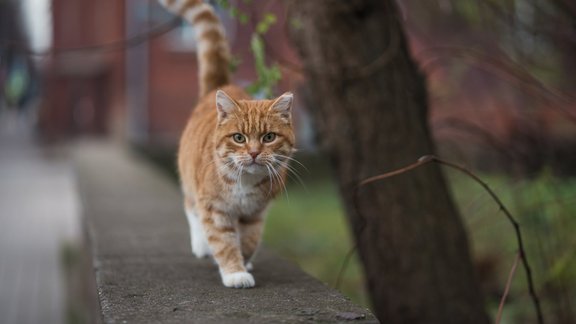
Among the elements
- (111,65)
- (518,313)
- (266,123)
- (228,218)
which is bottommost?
(518,313)

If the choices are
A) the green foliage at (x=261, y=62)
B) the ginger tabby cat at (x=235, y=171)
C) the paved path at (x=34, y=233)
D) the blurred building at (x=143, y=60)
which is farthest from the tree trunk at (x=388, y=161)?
the blurred building at (x=143, y=60)

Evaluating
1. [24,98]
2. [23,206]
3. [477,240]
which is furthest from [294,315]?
[24,98]

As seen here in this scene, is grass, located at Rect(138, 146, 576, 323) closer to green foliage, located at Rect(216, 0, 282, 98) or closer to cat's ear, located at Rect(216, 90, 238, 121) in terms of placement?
cat's ear, located at Rect(216, 90, 238, 121)

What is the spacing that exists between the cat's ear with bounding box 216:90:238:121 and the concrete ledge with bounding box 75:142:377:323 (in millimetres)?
722

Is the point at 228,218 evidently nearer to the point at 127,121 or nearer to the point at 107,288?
the point at 107,288

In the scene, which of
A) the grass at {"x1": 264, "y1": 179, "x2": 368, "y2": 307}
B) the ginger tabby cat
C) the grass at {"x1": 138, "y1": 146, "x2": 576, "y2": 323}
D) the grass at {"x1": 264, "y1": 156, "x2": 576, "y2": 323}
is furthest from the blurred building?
the ginger tabby cat

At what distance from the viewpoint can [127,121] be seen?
20.8 metres

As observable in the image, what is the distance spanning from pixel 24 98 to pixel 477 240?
24.1 metres

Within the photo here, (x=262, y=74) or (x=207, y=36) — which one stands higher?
(x=207, y=36)

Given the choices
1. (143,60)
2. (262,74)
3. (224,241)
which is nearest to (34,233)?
(262,74)

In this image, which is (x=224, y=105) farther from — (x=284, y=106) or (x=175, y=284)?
(x=175, y=284)

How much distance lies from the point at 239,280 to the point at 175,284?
0.30 m

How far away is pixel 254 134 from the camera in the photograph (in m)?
3.17

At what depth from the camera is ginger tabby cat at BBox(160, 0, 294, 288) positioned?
3186 mm
